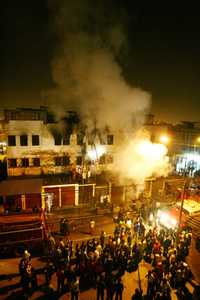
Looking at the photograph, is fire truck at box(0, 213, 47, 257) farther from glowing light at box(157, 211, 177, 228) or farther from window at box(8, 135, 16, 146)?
window at box(8, 135, 16, 146)

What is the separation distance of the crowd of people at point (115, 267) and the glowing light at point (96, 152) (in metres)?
12.9

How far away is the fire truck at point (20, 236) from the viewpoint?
1409cm

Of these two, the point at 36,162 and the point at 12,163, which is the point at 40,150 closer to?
the point at 36,162

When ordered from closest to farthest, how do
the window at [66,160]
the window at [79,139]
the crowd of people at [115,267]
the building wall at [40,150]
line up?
the crowd of people at [115,267], the building wall at [40,150], the window at [79,139], the window at [66,160]

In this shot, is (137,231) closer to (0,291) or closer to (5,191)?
(0,291)

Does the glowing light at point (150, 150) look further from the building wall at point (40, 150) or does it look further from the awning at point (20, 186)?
the awning at point (20, 186)

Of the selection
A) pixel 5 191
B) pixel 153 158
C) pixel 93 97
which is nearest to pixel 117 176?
pixel 153 158

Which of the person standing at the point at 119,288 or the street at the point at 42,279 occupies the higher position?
the person standing at the point at 119,288

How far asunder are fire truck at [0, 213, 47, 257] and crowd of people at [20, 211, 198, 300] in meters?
1.43

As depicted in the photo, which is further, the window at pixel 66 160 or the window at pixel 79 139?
the window at pixel 66 160

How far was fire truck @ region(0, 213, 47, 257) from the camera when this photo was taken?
46.2ft

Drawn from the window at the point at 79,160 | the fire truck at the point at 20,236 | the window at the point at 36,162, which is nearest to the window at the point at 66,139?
the window at the point at 79,160

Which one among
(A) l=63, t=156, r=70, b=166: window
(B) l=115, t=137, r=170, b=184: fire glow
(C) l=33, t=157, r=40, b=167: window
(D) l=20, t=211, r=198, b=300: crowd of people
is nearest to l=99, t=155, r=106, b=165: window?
(B) l=115, t=137, r=170, b=184: fire glow

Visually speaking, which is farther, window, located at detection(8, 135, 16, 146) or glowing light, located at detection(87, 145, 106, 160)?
glowing light, located at detection(87, 145, 106, 160)
